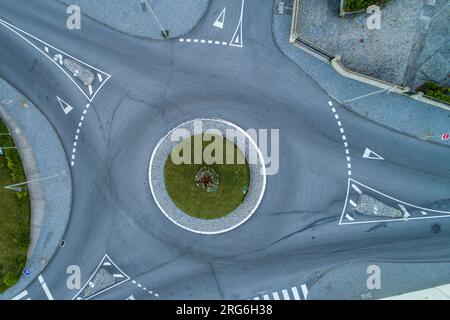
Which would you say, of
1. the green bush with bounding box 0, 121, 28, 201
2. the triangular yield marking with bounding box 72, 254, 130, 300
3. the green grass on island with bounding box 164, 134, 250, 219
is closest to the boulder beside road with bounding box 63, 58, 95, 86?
the green bush with bounding box 0, 121, 28, 201

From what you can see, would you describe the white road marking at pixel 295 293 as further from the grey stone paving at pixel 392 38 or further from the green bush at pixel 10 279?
the green bush at pixel 10 279

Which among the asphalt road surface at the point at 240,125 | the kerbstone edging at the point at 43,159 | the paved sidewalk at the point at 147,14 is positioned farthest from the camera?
the kerbstone edging at the point at 43,159

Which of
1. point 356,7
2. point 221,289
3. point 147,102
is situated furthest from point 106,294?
point 356,7

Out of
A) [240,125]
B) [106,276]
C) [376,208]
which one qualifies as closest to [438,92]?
[376,208]

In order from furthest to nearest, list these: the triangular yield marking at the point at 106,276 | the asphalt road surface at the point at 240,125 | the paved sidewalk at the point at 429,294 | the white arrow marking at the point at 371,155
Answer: the triangular yield marking at the point at 106,276 < the white arrow marking at the point at 371,155 < the asphalt road surface at the point at 240,125 < the paved sidewalk at the point at 429,294

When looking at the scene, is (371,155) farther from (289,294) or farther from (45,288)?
(45,288)

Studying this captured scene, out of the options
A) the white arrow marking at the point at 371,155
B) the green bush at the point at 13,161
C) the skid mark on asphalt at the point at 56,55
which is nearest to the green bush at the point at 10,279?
the green bush at the point at 13,161
